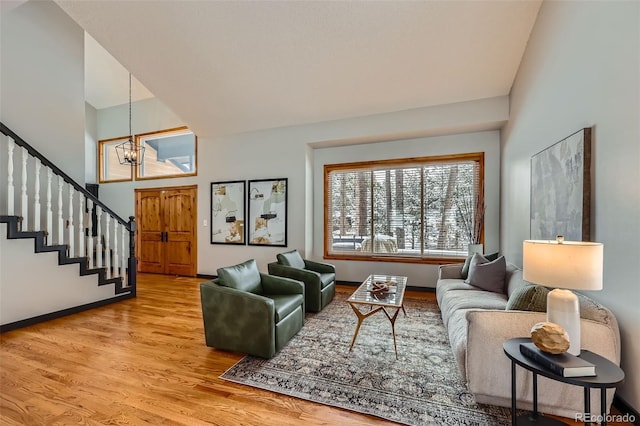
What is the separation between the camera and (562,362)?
1352 millimetres

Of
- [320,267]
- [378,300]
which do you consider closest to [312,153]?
[320,267]

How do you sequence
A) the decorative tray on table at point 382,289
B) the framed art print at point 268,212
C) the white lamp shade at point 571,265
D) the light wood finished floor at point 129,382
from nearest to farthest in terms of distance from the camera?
the white lamp shade at point 571,265 < the light wood finished floor at point 129,382 < the decorative tray on table at point 382,289 < the framed art print at point 268,212

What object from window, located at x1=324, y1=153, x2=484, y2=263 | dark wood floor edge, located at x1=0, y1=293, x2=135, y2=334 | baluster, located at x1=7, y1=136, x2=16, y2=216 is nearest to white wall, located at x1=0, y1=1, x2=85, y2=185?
baluster, located at x1=7, y1=136, x2=16, y2=216

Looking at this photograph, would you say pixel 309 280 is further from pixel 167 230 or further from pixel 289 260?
pixel 167 230

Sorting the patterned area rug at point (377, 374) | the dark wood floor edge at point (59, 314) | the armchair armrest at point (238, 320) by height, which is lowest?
the dark wood floor edge at point (59, 314)

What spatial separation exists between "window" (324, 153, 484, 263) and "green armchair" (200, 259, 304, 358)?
2.63 meters

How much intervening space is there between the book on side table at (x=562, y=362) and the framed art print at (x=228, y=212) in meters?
5.02

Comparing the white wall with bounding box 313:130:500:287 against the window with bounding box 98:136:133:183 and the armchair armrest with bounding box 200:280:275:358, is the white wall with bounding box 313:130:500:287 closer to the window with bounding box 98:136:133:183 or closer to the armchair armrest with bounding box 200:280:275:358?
the armchair armrest with bounding box 200:280:275:358

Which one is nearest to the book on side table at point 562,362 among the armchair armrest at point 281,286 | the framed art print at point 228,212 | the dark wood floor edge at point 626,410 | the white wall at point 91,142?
the dark wood floor edge at point 626,410

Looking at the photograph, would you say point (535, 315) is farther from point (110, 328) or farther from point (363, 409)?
point (110, 328)

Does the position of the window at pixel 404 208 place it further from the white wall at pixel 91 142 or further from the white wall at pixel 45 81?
the white wall at pixel 91 142

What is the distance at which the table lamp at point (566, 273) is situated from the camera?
141 centimetres

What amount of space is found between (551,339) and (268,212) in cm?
470

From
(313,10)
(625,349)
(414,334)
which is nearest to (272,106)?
(313,10)
